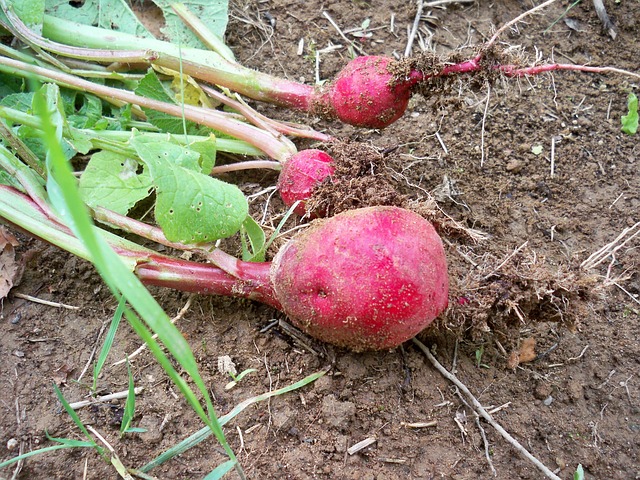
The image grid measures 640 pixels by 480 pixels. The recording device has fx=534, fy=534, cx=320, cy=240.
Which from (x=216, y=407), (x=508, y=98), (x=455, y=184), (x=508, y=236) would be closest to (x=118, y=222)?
(x=216, y=407)

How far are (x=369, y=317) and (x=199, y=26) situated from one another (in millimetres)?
1338

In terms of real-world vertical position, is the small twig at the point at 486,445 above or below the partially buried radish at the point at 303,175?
below

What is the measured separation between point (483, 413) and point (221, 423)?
0.71 metres

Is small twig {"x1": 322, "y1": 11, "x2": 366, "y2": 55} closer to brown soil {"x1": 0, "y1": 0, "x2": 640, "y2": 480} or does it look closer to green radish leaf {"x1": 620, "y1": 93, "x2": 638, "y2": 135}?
brown soil {"x1": 0, "y1": 0, "x2": 640, "y2": 480}

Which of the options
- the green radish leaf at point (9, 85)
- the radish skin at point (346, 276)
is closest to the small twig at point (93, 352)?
the radish skin at point (346, 276)

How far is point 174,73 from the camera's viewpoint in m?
1.89

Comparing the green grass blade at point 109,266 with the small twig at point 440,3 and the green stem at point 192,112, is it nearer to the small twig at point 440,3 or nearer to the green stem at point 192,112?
the green stem at point 192,112

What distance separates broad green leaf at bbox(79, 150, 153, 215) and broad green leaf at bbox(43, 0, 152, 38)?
638 mm

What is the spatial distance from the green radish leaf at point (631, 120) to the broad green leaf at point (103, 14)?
6.10 feet

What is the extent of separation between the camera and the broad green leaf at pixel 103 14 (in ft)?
6.77

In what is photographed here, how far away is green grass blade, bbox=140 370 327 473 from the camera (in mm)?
1185

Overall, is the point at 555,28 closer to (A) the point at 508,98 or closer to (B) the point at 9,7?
(A) the point at 508,98

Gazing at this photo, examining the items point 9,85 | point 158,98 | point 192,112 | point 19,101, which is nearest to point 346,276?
point 192,112

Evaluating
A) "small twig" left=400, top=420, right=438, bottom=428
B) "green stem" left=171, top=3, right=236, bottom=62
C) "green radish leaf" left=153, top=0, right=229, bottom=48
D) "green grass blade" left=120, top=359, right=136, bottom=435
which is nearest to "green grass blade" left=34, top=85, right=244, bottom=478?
"green grass blade" left=120, top=359, right=136, bottom=435
